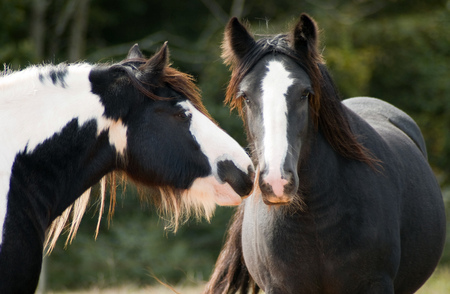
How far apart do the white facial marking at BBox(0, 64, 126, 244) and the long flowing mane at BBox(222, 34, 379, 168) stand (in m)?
0.93

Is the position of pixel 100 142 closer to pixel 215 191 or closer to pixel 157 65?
pixel 157 65

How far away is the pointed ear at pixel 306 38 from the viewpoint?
3.92 metres

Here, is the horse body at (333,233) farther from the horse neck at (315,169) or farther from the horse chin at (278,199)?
the horse chin at (278,199)

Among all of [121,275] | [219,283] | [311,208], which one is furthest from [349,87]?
[311,208]

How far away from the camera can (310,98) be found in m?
3.94

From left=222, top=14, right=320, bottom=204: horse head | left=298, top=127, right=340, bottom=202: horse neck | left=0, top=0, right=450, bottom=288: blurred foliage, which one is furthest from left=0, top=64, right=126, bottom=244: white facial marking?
left=0, top=0, right=450, bottom=288: blurred foliage

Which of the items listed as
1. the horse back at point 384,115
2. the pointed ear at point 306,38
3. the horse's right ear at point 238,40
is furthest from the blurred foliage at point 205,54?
the pointed ear at point 306,38

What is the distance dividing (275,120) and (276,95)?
16 cm

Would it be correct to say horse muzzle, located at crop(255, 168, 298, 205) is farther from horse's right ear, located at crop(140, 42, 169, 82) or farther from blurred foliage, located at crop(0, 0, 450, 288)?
blurred foliage, located at crop(0, 0, 450, 288)

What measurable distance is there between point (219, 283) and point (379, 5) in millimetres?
14539

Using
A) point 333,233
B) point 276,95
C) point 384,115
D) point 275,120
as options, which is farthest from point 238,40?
point 384,115

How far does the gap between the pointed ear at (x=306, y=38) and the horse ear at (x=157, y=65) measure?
867mm

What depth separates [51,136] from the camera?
11.1 feet

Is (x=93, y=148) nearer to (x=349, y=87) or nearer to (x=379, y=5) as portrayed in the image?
(x=349, y=87)
